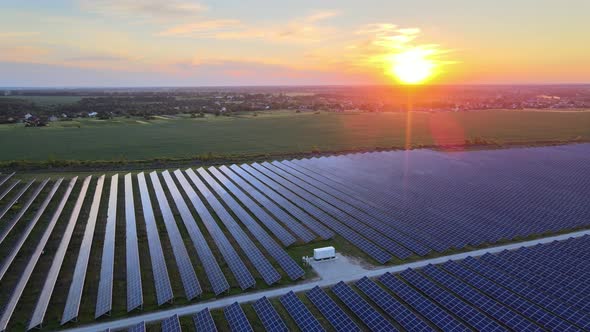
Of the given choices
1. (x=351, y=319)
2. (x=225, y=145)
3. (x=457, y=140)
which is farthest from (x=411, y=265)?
(x=457, y=140)

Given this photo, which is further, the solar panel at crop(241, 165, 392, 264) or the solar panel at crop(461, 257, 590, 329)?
the solar panel at crop(241, 165, 392, 264)

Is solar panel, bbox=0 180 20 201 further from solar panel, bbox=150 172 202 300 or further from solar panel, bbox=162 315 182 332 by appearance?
solar panel, bbox=162 315 182 332

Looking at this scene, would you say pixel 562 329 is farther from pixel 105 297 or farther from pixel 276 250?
pixel 105 297

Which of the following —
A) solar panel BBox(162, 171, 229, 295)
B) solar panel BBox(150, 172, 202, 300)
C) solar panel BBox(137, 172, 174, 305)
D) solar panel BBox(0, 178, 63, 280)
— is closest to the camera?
solar panel BBox(137, 172, 174, 305)

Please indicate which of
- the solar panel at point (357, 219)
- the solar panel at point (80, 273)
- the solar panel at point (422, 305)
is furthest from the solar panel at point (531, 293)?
the solar panel at point (80, 273)

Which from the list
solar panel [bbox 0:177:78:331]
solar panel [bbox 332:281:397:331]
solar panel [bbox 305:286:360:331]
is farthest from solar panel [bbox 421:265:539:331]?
solar panel [bbox 0:177:78:331]
